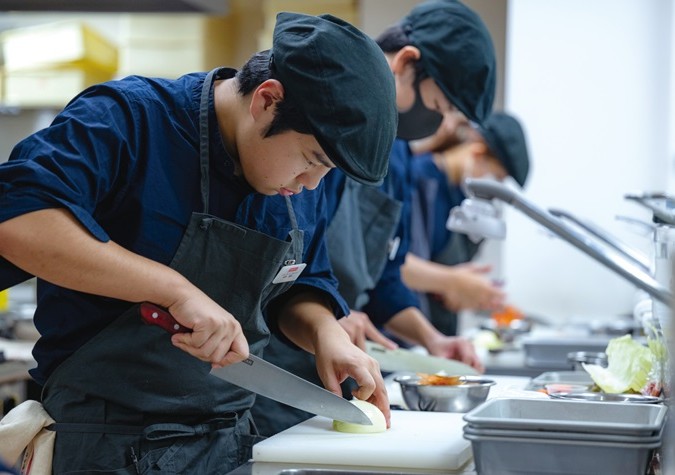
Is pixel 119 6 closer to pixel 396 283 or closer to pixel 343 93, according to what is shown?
pixel 396 283

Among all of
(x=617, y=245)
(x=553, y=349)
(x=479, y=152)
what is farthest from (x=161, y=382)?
(x=479, y=152)

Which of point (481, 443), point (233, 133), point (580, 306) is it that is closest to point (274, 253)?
point (233, 133)

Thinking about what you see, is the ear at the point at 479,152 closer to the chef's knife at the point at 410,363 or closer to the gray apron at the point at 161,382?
the chef's knife at the point at 410,363

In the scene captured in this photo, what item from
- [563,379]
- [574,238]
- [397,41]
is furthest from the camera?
[397,41]

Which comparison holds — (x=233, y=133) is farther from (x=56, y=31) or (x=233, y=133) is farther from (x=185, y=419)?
(x=56, y=31)

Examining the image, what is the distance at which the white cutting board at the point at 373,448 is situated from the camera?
149 cm

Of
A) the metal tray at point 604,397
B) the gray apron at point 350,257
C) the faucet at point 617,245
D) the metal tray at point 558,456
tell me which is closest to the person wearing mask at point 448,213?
the gray apron at point 350,257

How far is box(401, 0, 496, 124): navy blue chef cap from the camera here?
2377 millimetres

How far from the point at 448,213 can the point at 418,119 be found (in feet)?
5.80

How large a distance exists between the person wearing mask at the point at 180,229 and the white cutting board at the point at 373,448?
0.40 ft

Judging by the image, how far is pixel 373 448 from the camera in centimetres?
153

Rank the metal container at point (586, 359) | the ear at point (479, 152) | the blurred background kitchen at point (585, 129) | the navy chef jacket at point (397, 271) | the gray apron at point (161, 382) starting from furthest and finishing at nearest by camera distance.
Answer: the blurred background kitchen at point (585, 129), the ear at point (479, 152), the navy chef jacket at point (397, 271), the metal container at point (586, 359), the gray apron at point (161, 382)

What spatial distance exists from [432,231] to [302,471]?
→ 2.81 meters

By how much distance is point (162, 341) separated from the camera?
1.68 meters
